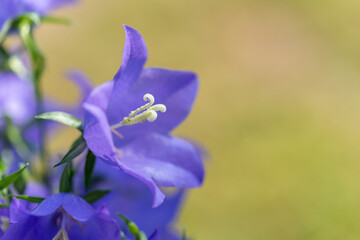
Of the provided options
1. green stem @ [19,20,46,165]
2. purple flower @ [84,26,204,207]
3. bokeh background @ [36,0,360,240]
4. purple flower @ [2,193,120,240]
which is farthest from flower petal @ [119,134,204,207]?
bokeh background @ [36,0,360,240]

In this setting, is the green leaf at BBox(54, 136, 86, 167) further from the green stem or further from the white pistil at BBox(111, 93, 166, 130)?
the green stem

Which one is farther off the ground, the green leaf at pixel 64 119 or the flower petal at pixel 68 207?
the green leaf at pixel 64 119

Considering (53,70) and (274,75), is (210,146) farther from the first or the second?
(53,70)

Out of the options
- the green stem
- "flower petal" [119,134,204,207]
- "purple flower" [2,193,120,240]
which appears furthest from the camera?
the green stem

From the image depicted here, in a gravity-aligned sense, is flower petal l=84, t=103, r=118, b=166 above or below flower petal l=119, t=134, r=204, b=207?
above

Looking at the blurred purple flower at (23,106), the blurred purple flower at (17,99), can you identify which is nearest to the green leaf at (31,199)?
the blurred purple flower at (23,106)

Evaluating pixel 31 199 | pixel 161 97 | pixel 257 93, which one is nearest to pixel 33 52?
pixel 161 97

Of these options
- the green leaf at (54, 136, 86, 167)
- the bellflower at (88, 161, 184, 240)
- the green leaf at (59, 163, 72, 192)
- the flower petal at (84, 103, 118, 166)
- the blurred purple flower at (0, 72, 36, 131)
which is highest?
the flower petal at (84, 103, 118, 166)

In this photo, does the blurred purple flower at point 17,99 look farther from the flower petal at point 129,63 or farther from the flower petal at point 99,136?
the flower petal at point 99,136
